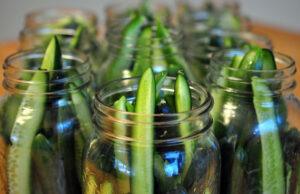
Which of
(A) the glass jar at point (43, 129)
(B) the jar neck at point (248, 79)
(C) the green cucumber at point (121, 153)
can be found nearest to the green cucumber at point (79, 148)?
(A) the glass jar at point (43, 129)

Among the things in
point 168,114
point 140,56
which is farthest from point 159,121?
point 140,56

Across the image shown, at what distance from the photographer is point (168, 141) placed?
0.46 metres

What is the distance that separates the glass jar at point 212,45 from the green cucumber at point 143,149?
1.09 feet

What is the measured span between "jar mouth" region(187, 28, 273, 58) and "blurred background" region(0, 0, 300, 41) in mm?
1677

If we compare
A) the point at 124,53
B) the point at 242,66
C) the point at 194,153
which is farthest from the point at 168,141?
the point at 124,53

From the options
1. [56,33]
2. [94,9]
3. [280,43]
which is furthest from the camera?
[94,9]

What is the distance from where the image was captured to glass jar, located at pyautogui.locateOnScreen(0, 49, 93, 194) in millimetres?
544

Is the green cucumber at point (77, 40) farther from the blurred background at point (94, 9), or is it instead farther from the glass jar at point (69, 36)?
the blurred background at point (94, 9)

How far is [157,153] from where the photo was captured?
46 cm

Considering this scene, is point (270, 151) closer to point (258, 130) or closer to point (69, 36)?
point (258, 130)

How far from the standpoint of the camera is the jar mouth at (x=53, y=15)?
1.00m

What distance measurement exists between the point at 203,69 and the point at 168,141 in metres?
0.39

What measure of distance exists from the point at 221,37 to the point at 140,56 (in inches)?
9.8

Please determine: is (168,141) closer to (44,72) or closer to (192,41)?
(44,72)
